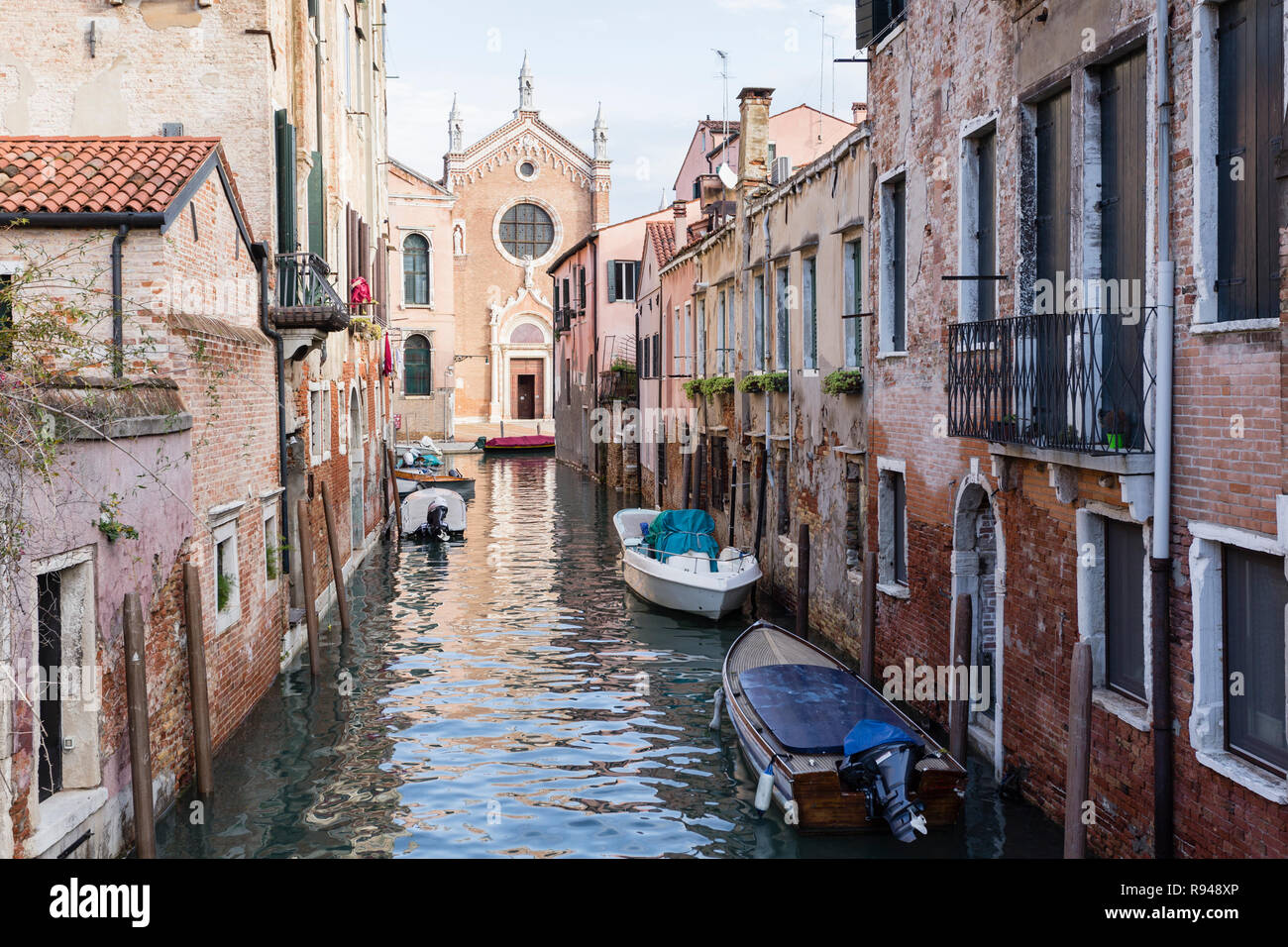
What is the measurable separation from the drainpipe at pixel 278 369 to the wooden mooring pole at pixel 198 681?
4.15 m

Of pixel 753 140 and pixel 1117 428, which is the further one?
pixel 753 140

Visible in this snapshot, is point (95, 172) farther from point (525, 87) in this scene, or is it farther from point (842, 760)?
point (525, 87)

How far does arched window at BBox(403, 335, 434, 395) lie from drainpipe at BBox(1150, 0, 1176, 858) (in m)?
45.3

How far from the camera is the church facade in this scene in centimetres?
5347

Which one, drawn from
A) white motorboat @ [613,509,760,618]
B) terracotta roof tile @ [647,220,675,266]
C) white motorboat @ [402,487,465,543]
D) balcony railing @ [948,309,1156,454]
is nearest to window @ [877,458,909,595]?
balcony railing @ [948,309,1156,454]

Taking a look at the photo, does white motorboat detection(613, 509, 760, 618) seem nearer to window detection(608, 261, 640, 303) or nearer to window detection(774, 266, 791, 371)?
window detection(774, 266, 791, 371)

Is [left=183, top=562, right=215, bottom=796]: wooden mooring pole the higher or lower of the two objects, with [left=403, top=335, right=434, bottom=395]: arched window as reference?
→ lower

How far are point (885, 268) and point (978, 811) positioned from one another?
5376 mm

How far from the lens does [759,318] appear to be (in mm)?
18078

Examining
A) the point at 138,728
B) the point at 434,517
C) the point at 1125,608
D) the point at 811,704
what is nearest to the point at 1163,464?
the point at 1125,608

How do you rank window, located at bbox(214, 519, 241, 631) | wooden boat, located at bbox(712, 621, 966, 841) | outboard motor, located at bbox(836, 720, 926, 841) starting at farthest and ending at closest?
window, located at bbox(214, 519, 241, 631) < wooden boat, located at bbox(712, 621, 966, 841) < outboard motor, located at bbox(836, 720, 926, 841)

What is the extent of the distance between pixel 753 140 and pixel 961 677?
39.0ft

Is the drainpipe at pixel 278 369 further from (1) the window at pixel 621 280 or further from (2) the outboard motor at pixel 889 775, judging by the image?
(1) the window at pixel 621 280
